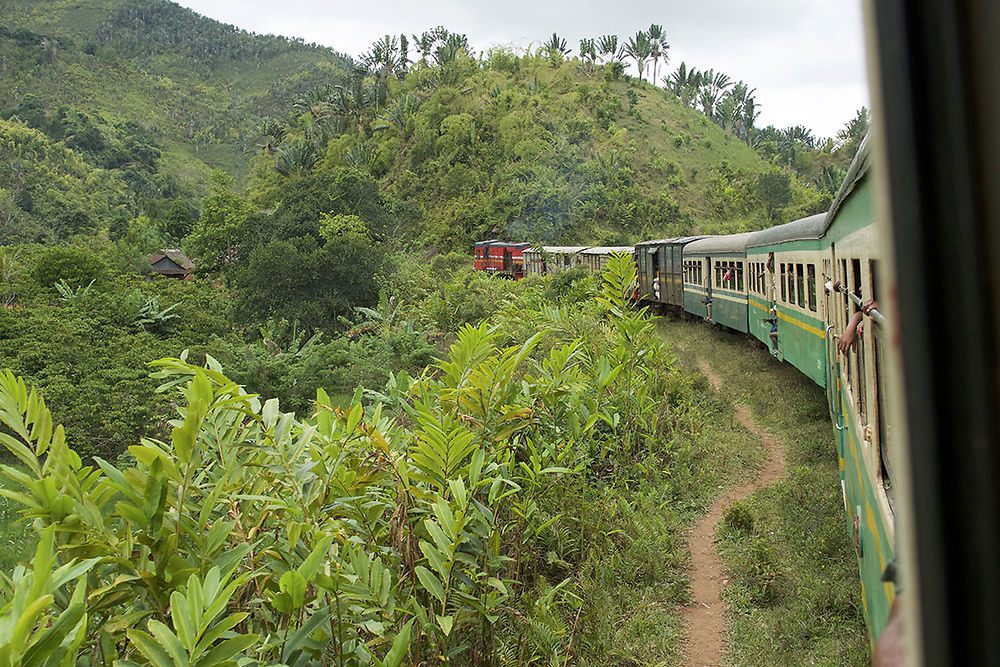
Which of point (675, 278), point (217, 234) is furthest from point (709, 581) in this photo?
point (217, 234)

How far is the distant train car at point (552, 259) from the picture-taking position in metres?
26.2

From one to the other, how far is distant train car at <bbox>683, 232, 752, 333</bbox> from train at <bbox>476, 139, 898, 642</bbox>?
0.02 metres

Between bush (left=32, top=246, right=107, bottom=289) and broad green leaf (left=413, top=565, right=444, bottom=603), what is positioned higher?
bush (left=32, top=246, right=107, bottom=289)

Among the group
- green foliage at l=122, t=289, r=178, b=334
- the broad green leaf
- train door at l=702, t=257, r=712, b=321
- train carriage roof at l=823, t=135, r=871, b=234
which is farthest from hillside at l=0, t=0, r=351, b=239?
the broad green leaf

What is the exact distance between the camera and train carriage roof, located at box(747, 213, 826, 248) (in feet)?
26.5

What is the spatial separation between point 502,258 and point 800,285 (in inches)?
1046

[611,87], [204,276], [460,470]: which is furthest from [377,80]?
[460,470]

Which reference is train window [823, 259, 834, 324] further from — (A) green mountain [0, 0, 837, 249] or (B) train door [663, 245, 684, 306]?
(A) green mountain [0, 0, 837, 249]

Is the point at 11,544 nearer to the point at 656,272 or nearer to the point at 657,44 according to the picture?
the point at 656,272

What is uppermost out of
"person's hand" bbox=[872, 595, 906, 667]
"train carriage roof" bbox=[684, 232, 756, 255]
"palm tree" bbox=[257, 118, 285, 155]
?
"palm tree" bbox=[257, 118, 285, 155]

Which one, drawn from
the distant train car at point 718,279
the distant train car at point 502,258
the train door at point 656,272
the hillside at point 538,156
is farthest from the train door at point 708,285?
the hillside at point 538,156

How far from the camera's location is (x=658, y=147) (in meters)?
57.7

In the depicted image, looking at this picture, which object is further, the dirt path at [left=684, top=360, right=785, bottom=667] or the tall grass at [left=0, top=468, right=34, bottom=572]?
the tall grass at [left=0, top=468, right=34, bottom=572]

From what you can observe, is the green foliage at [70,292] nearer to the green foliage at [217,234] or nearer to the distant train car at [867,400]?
the green foliage at [217,234]
